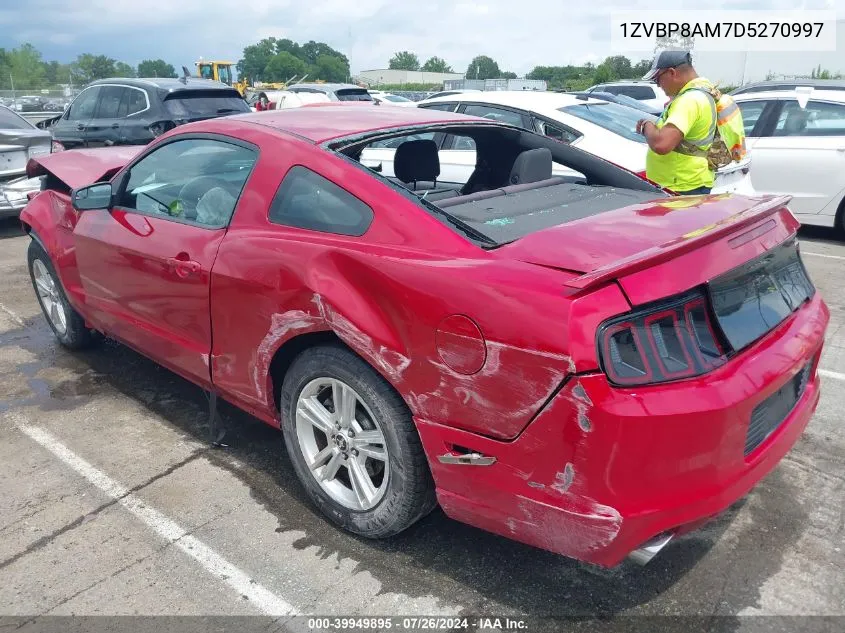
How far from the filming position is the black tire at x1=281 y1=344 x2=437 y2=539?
246 centimetres

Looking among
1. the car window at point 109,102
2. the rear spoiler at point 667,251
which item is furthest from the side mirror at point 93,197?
the car window at point 109,102

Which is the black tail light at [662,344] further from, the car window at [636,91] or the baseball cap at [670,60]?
Answer: the car window at [636,91]

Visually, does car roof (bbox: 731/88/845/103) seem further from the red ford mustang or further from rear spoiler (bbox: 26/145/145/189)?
rear spoiler (bbox: 26/145/145/189)

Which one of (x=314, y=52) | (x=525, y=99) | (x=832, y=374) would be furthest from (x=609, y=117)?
(x=314, y=52)

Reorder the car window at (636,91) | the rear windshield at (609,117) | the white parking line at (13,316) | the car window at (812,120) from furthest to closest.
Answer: the car window at (636,91) < the car window at (812,120) < the rear windshield at (609,117) < the white parking line at (13,316)

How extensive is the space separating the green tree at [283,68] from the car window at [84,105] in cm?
8802

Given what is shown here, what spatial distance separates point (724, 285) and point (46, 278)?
4.26 metres

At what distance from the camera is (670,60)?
4285 mm

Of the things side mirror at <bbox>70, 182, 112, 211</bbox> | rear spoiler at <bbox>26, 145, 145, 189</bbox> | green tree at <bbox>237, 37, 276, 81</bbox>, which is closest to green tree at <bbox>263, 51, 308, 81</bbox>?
green tree at <bbox>237, 37, 276, 81</bbox>

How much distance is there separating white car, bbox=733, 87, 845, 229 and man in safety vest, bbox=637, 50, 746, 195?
3271 millimetres

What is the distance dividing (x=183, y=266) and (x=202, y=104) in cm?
750

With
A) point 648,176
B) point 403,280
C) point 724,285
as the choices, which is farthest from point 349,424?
point 648,176

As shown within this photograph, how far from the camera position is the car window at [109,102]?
9992 mm

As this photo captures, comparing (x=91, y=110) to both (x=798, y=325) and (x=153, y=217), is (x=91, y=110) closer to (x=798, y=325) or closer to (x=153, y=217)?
(x=153, y=217)
